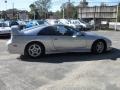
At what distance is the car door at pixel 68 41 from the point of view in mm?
12156

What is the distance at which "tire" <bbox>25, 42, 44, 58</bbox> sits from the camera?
1191 centimetres

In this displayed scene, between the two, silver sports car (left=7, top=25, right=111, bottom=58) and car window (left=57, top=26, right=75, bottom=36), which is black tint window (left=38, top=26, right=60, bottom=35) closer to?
silver sports car (left=7, top=25, right=111, bottom=58)

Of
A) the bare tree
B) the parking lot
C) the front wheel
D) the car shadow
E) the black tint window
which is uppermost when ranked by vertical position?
the bare tree

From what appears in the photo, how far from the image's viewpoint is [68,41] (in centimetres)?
1220

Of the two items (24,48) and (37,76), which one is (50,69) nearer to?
(37,76)

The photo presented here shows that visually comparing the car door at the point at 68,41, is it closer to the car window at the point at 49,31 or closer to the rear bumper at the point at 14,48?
the car window at the point at 49,31

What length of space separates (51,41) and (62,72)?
307 cm

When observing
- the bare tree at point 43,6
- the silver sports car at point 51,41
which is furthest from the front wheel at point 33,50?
the bare tree at point 43,6

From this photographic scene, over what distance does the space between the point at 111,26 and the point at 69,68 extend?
3639 cm

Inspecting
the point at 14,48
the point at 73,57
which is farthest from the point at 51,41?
the point at 14,48

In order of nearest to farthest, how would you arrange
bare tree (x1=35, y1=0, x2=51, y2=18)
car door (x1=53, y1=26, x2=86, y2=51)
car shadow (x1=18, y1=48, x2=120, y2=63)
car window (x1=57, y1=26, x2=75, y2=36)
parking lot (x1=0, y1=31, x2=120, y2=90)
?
1. parking lot (x1=0, y1=31, x2=120, y2=90)
2. car shadow (x1=18, y1=48, x2=120, y2=63)
3. car door (x1=53, y1=26, x2=86, y2=51)
4. car window (x1=57, y1=26, x2=75, y2=36)
5. bare tree (x1=35, y1=0, x2=51, y2=18)

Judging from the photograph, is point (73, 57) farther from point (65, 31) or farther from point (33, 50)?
point (33, 50)

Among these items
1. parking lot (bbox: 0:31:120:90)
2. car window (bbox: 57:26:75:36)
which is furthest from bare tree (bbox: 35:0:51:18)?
parking lot (bbox: 0:31:120:90)

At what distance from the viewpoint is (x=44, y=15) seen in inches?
3762
